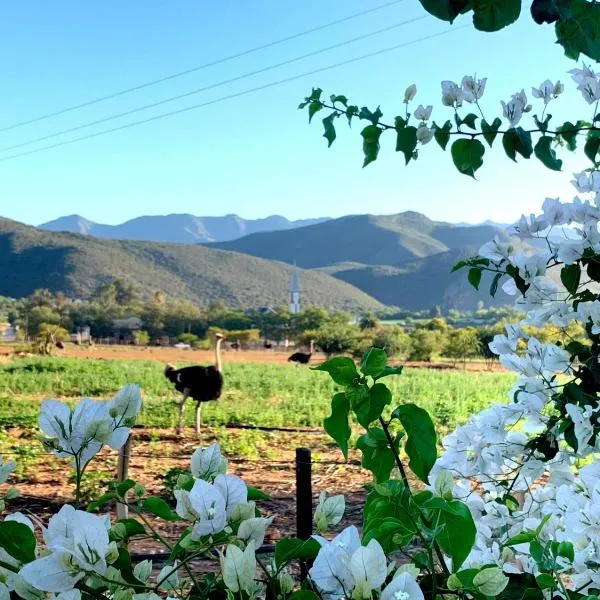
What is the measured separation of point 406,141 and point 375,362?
1.76 feet

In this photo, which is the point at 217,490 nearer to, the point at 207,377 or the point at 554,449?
the point at 554,449

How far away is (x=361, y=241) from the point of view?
4056 centimetres

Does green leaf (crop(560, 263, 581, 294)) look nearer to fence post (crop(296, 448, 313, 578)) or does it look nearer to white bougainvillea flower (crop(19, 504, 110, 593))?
white bougainvillea flower (crop(19, 504, 110, 593))

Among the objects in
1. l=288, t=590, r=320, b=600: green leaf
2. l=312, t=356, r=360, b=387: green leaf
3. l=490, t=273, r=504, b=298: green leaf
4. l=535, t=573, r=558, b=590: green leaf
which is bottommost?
l=535, t=573, r=558, b=590: green leaf

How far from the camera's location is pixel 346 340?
11812 mm

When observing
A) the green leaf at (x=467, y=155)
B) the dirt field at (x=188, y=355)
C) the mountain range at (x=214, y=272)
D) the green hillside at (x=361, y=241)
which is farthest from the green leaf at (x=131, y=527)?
the green hillside at (x=361, y=241)

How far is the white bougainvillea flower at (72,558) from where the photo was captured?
26cm

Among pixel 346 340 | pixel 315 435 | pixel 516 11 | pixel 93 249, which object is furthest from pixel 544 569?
pixel 93 249

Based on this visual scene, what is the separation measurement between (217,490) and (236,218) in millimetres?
71128

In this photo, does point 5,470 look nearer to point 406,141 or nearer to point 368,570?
point 368,570

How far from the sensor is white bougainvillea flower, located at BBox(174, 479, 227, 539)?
0.29 m

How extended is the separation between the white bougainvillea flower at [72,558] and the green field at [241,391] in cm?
551

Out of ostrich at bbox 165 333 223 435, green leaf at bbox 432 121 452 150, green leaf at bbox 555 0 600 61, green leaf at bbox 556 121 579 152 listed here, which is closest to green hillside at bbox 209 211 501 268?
ostrich at bbox 165 333 223 435

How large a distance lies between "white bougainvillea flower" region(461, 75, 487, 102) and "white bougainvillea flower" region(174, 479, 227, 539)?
65cm
